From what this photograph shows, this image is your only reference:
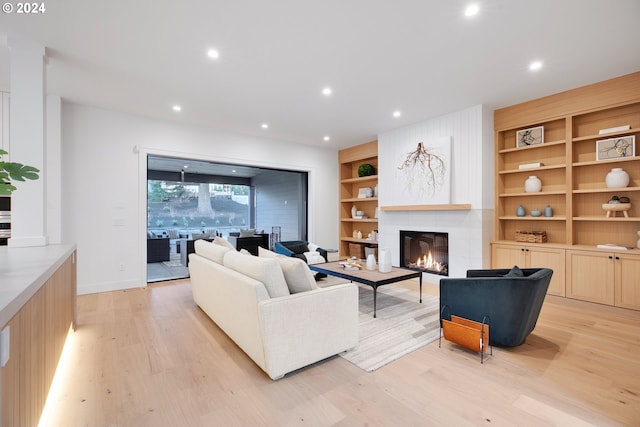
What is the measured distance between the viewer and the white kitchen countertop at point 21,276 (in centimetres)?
111

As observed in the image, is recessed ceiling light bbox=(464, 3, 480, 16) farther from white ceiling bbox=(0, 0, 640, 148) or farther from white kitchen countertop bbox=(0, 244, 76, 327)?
white kitchen countertop bbox=(0, 244, 76, 327)

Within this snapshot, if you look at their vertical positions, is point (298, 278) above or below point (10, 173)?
below

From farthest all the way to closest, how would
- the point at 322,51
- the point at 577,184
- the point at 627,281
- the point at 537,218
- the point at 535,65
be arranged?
the point at 537,218 < the point at 577,184 < the point at 627,281 < the point at 535,65 < the point at 322,51

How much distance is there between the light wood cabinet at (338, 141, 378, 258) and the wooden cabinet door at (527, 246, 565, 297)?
3.23 m

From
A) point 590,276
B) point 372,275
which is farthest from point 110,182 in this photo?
point 590,276

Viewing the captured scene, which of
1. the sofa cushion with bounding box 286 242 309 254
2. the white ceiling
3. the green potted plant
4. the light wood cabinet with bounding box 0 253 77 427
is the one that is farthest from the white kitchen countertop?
the sofa cushion with bounding box 286 242 309 254

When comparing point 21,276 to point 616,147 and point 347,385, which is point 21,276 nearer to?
point 347,385

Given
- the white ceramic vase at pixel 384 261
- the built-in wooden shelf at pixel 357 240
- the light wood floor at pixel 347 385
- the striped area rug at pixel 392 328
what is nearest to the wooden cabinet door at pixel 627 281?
the light wood floor at pixel 347 385

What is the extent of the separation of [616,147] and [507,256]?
185 cm

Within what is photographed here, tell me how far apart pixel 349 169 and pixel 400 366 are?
5868 mm

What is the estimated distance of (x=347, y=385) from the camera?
215 cm

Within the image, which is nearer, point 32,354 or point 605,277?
point 32,354

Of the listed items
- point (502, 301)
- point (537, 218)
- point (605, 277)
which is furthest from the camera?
point (537, 218)

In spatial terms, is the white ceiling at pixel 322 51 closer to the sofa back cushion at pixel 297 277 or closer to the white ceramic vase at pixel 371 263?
the sofa back cushion at pixel 297 277
